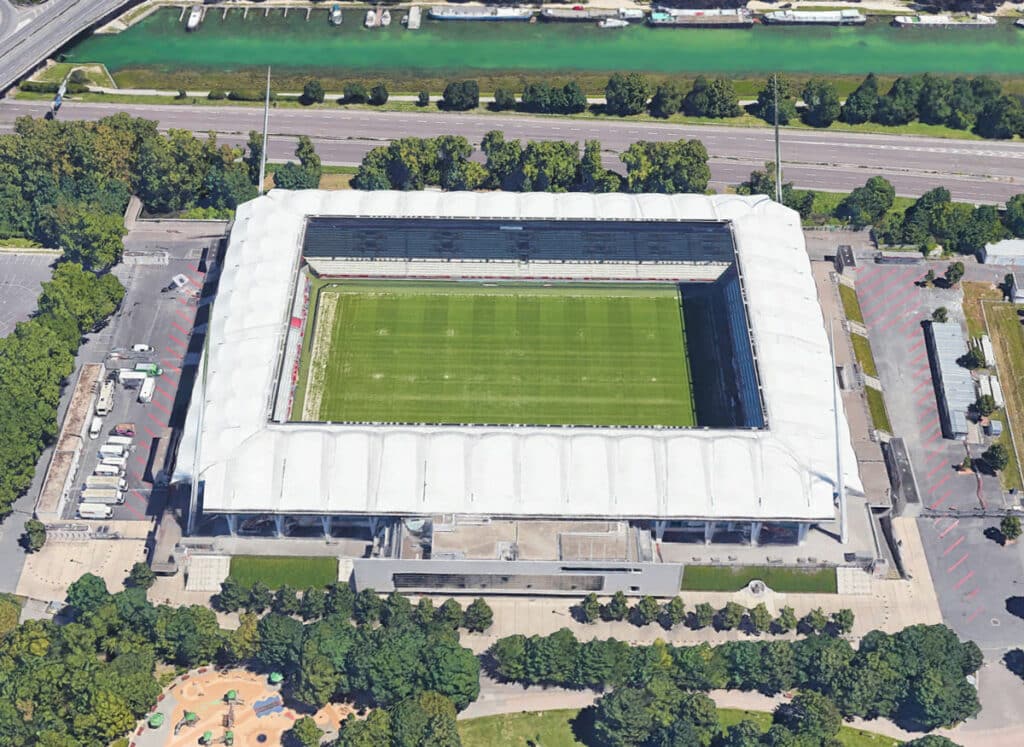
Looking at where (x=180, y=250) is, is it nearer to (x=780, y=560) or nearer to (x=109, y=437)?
(x=109, y=437)

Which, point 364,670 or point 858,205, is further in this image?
point 858,205

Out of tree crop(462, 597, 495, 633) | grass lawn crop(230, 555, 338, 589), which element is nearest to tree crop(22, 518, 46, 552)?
grass lawn crop(230, 555, 338, 589)

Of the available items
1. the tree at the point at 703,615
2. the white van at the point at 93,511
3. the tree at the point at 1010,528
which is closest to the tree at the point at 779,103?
the tree at the point at 1010,528

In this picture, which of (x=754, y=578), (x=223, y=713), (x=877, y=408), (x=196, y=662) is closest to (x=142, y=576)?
(x=196, y=662)

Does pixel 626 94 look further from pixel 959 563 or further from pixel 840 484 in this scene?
pixel 959 563

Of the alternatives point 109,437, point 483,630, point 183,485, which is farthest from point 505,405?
point 109,437

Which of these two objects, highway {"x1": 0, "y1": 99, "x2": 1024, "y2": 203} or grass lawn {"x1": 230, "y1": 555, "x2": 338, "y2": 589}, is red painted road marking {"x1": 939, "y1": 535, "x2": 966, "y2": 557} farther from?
grass lawn {"x1": 230, "y1": 555, "x2": 338, "y2": 589}
